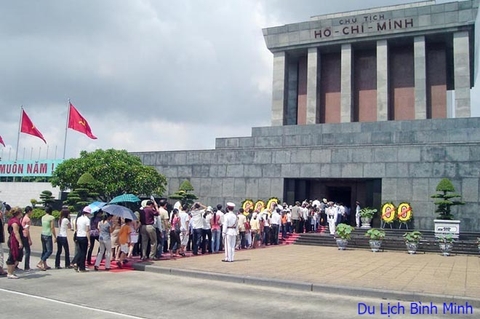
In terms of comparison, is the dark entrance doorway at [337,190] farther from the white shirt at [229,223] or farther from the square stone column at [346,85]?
the white shirt at [229,223]

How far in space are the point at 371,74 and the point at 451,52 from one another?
5853 mm

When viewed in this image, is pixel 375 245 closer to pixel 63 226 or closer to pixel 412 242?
pixel 412 242

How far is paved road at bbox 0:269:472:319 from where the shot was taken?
7.29 meters

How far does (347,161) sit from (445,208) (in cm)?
600

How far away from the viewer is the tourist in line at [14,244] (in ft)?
34.7

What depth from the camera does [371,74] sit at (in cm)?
3322

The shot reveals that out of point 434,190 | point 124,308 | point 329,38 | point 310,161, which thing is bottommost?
point 124,308

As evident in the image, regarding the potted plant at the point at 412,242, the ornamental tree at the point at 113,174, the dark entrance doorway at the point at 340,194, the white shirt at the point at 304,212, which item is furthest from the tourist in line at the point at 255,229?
the dark entrance doorway at the point at 340,194

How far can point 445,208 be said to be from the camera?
21078 mm

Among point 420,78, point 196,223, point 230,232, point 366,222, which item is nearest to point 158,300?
point 230,232

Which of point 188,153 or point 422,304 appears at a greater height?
point 188,153

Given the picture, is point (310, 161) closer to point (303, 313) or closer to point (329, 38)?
point (329, 38)

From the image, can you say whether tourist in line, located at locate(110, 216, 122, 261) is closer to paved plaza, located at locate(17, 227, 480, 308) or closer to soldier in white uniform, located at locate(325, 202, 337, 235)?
paved plaza, located at locate(17, 227, 480, 308)

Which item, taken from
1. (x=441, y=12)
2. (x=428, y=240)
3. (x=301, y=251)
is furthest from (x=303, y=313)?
(x=441, y=12)
